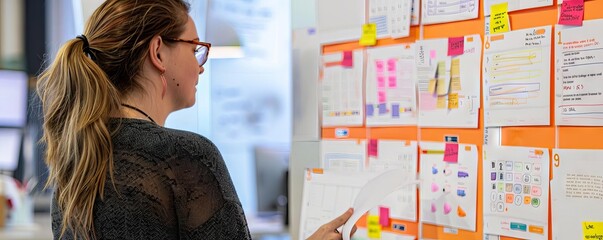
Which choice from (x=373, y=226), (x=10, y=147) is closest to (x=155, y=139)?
Result: (x=373, y=226)

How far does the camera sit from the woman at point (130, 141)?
1370 mm

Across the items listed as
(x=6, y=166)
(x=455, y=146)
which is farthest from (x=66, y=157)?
(x=6, y=166)

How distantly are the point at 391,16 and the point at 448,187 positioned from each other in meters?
0.55

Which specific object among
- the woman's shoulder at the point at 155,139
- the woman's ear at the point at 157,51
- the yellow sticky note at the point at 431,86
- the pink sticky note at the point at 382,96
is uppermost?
the woman's ear at the point at 157,51

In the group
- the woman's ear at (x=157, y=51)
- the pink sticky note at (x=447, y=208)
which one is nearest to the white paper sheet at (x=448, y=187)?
the pink sticky note at (x=447, y=208)

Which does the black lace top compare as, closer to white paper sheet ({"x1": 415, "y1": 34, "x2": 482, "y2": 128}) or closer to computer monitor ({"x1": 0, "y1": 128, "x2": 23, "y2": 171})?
white paper sheet ({"x1": 415, "y1": 34, "x2": 482, "y2": 128})

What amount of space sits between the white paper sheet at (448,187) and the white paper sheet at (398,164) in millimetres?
36

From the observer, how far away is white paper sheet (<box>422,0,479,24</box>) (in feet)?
6.28

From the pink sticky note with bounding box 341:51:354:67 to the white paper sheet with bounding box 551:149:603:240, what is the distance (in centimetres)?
78

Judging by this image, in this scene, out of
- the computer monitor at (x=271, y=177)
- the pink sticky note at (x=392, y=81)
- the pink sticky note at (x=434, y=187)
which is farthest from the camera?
the computer monitor at (x=271, y=177)

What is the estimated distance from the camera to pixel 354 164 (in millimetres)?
2289

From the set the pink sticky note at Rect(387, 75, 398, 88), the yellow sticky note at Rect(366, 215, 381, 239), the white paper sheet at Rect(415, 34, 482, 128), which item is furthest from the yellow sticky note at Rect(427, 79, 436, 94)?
the yellow sticky note at Rect(366, 215, 381, 239)

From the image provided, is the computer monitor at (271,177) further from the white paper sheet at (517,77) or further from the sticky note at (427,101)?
the white paper sheet at (517,77)

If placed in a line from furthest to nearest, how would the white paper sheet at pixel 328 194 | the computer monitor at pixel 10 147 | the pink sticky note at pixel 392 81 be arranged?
the computer monitor at pixel 10 147 < the white paper sheet at pixel 328 194 < the pink sticky note at pixel 392 81
